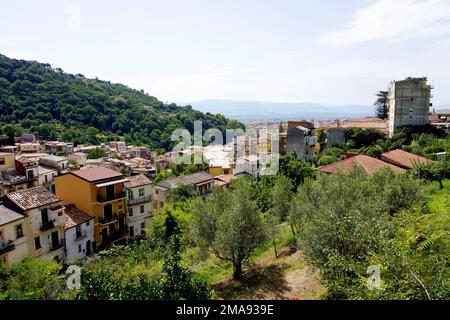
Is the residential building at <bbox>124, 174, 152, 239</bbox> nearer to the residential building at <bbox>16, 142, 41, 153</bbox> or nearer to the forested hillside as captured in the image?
the residential building at <bbox>16, 142, 41, 153</bbox>

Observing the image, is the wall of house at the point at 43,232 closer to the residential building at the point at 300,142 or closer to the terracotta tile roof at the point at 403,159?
the terracotta tile roof at the point at 403,159

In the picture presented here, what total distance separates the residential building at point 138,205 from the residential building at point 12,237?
10046 mm

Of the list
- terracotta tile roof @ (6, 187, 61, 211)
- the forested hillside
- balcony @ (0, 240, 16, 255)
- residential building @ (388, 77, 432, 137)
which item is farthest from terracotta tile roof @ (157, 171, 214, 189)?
the forested hillside

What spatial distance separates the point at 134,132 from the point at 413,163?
103604mm

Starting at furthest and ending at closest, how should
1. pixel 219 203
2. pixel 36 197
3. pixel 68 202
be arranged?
pixel 68 202
pixel 36 197
pixel 219 203

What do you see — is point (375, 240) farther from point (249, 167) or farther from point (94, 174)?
point (249, 167)

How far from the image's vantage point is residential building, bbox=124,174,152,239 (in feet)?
98.8

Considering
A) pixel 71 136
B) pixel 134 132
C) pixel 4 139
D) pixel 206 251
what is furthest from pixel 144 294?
pixel 134 132

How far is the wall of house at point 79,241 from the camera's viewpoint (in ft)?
78.4

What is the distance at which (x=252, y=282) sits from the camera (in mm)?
15414

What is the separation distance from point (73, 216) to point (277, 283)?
18462 millimetres

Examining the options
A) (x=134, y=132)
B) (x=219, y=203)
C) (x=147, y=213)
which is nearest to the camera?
(x=219, y=203)

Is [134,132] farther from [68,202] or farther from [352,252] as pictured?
[352,252]

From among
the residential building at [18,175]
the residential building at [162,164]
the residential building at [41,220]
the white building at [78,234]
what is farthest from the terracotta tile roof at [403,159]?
the residential building at [162,164]
